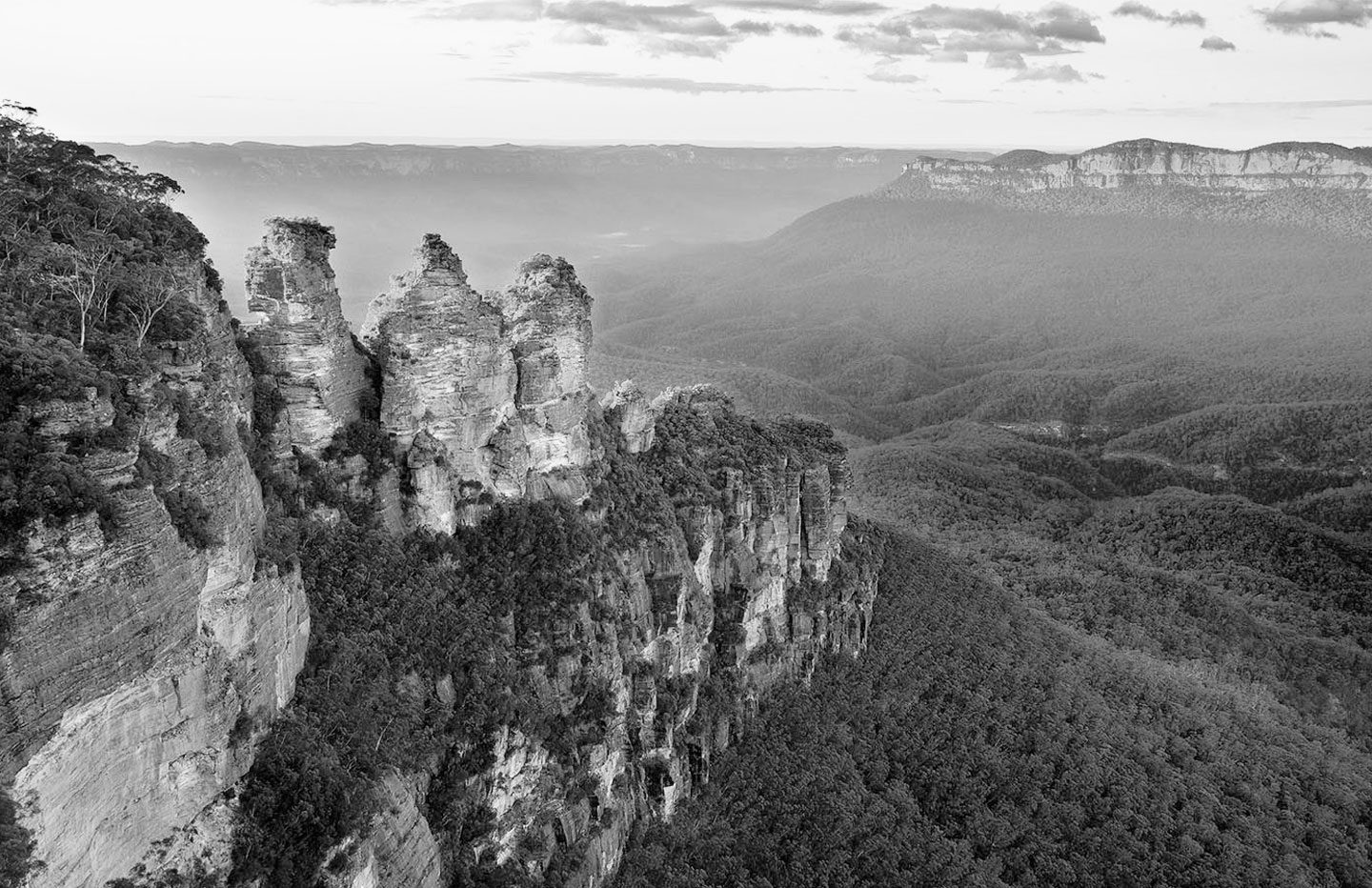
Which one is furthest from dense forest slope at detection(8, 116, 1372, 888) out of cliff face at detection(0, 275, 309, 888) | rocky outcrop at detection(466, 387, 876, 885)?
rocky outcrop at detection(466, 387, 876, 885)

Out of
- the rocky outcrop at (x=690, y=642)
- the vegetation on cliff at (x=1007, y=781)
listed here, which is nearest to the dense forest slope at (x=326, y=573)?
the rocky outcrop at (x=690, y=642)

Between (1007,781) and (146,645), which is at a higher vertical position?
(146,645)

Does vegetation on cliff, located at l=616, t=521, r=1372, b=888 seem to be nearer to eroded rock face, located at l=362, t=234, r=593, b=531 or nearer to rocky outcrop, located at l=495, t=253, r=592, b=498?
rocky outcrop, located at l=495, t=253, r=592, b=498

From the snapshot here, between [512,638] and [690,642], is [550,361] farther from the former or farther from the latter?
[690,642]

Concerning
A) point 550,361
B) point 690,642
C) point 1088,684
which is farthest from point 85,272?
point 1088,684

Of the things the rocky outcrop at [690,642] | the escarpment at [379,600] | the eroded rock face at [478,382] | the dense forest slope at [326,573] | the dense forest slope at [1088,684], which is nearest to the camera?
the dense forest slope at [326,573]

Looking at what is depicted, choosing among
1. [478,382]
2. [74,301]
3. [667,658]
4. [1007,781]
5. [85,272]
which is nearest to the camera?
[74,301]

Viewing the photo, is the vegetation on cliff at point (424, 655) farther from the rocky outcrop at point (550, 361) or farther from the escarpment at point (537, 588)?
the rocky outcrop at point (550, 361)
